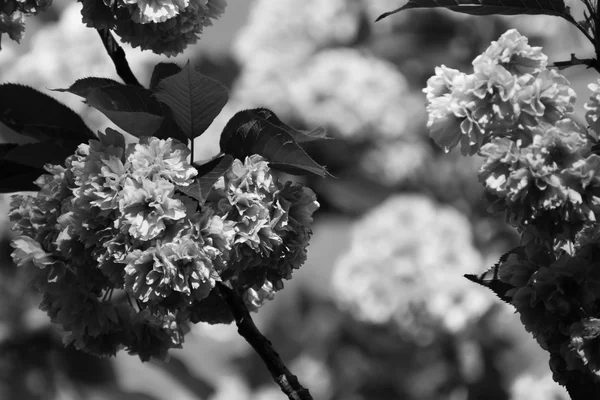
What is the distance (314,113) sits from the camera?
727cm

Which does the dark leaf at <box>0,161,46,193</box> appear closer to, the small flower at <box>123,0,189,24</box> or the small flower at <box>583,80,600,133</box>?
the small flower at <box>123,0,189,24</box>

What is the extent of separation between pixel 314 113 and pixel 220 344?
2095 millimetres

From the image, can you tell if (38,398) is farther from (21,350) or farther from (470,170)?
(470,170)

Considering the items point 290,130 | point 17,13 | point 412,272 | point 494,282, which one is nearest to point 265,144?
point 290,130

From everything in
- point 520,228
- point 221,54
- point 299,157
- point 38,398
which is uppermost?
point 221,54

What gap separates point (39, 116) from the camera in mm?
2115

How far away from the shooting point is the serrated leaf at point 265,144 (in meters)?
1.85

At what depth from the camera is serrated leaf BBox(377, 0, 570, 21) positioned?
197 centimetres

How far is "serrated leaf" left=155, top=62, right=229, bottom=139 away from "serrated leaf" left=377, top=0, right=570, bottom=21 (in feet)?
1.42

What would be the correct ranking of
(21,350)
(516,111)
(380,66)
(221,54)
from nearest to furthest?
1. (516,111)
2. (21,350)
3. (380,66)
4. (221,54)

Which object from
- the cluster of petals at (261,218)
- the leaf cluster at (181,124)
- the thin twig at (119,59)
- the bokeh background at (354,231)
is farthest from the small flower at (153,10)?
the bokeh background at (354,231)

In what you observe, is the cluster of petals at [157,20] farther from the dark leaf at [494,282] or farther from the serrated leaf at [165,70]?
the dark leaf at [494,282]

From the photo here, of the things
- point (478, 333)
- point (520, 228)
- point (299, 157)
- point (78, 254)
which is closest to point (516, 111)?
point (520, 228)

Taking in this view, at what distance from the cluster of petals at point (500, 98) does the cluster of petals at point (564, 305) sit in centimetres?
22
